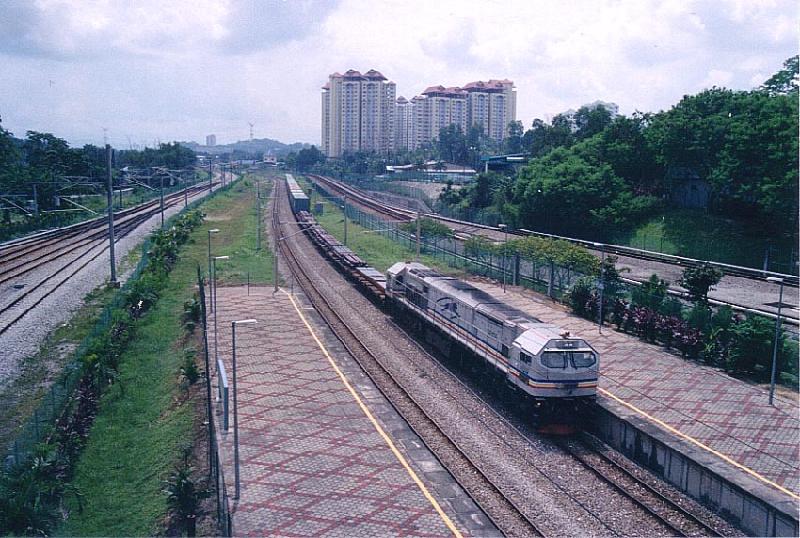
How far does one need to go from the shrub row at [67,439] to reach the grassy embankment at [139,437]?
1.20 ft

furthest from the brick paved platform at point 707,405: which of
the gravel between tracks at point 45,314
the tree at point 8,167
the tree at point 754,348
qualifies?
the tree at point 8,167

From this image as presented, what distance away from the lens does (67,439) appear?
18.5 m

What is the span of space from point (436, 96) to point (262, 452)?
18209 cm

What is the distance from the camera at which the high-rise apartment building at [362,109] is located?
612ft

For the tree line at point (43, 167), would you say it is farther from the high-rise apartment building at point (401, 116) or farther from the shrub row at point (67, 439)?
the high-rise apartment building at point (401, 116)

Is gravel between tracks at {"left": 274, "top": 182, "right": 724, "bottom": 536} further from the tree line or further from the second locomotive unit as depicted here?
the tree line

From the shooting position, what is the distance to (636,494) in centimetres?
1595

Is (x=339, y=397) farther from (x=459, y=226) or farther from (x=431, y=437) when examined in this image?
(x=459, y=226)

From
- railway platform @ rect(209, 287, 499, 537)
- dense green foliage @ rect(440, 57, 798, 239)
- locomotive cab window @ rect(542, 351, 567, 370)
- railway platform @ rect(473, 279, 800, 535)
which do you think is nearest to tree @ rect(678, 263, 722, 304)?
railway platform @ rect(473, 279, 800, 535)

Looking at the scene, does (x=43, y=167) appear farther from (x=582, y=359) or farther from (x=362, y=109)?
(x=362, y=109)

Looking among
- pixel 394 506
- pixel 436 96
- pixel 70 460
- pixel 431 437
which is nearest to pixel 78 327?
pixel 70 460

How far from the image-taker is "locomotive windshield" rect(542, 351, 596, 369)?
18.9 metres

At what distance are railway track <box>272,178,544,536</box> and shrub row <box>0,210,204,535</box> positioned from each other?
27.1 feet

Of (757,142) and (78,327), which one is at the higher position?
(757,142)
